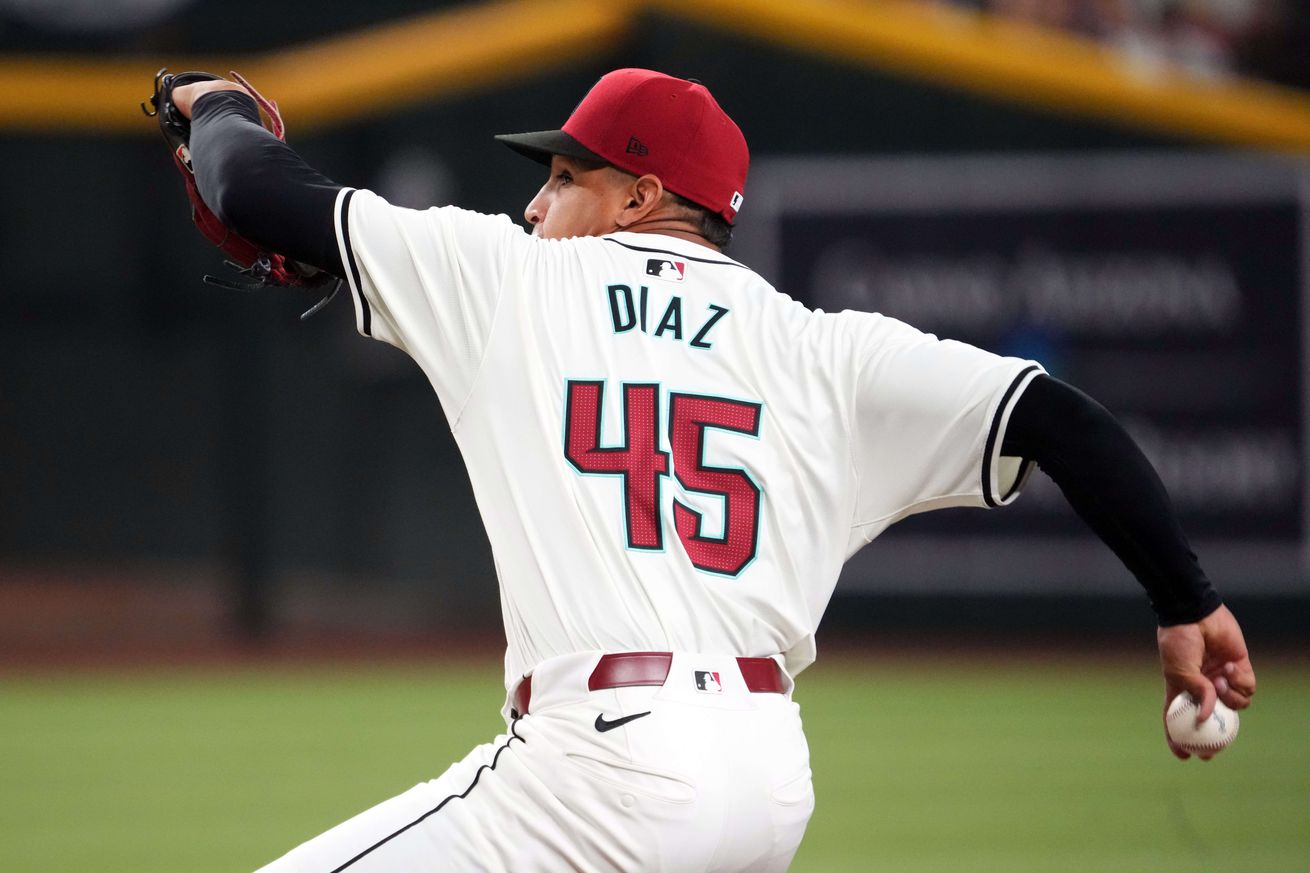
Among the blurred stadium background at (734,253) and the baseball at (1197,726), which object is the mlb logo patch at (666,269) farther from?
the blurred stadium background at (734,253)

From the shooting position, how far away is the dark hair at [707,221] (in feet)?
8.05

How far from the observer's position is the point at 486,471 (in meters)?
2.23

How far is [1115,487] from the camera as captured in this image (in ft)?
6.99

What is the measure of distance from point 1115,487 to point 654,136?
83 centimetres

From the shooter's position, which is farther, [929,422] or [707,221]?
[707,221]

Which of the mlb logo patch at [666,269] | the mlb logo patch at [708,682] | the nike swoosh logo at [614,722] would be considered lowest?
the nike swoosh logo at [614,722]

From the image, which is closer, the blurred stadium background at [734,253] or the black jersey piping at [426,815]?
the black jersey piping at [426,815]

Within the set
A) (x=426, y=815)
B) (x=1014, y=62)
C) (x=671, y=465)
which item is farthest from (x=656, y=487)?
(x=1014, y=62)

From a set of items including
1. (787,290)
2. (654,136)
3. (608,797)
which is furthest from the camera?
(787,290)

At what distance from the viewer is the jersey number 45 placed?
2154mm

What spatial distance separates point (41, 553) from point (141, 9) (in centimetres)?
447

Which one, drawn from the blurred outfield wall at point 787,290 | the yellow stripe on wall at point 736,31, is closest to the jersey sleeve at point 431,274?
the blurred outfield wall at point 787,290

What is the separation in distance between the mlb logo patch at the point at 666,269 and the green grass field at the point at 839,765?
9.11ft

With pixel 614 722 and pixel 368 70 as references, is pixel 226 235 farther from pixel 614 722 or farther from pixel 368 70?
pixel 368 70
